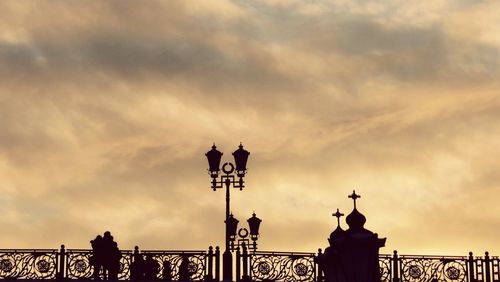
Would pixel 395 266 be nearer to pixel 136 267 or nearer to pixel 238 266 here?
pixel 238 266

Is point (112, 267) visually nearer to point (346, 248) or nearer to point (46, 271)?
point (46, 271)

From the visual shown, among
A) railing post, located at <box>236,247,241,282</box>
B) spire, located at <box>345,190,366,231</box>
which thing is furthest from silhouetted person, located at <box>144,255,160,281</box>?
spire, located at <box>345,190,366,231</box>

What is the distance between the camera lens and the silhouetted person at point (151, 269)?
3888 cm

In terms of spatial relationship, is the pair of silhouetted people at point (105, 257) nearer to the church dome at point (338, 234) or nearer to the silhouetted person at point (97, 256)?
the silhouetted person at point (97, 256)

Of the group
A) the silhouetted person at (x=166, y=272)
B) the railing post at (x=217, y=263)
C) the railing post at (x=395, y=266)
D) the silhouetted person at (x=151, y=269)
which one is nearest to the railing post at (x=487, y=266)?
the railing post at (x=395, y=266)

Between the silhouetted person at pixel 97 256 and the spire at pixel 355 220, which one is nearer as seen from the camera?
the spire at pixel 355 220

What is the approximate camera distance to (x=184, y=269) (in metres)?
39.1

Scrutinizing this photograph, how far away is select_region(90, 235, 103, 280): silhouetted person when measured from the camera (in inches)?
1543

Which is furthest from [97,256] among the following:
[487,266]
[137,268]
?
[487,266]

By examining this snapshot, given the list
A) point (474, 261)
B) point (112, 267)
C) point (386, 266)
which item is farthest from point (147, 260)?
point (474, 261)

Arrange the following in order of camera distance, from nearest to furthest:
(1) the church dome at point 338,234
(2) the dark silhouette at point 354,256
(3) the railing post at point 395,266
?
(2) the dark silhouette at point 354,256
(1) the church dome at point 338,234
(3) the railing post at point 395,266

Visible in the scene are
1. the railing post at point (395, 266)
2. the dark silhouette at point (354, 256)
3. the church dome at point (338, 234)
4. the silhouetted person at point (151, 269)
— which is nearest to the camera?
the dark silhouette at point (354, 256)

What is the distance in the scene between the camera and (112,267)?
39.3 metres

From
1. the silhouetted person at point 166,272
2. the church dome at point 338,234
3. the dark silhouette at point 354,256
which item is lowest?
the dark silhouette at point 354,256
